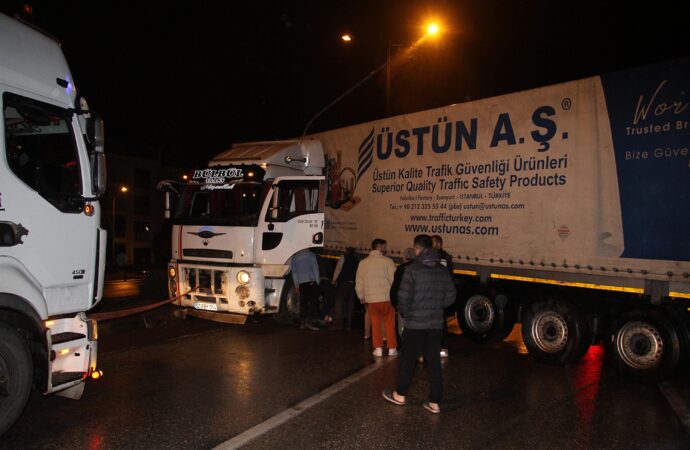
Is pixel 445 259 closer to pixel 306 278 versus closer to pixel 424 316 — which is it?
pixel 424 316

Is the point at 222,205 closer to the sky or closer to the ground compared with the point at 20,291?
closer to the sky

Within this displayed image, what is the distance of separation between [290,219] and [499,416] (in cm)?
523

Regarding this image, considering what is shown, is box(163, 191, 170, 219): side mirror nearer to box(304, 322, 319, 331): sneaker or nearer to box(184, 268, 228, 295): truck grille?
box(184, 268, 228, 295): truck grille

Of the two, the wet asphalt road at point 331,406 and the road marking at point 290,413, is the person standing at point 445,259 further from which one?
the road marking at point 290,413

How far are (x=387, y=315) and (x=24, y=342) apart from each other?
4.82 metres

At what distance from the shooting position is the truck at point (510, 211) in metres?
6.18

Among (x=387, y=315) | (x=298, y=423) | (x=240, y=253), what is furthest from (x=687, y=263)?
(x=240, y=253)

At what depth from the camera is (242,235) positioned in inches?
352

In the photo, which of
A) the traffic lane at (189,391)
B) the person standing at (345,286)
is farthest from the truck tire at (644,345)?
the person standing at (345,286)

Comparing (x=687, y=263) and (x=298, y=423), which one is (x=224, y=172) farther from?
(x=687, y=263)

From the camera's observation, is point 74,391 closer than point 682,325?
Yes

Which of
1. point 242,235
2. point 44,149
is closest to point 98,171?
point 44,149

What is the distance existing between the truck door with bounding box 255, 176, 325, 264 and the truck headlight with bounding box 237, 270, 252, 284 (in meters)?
0.34

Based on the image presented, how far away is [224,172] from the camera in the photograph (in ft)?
30.3
